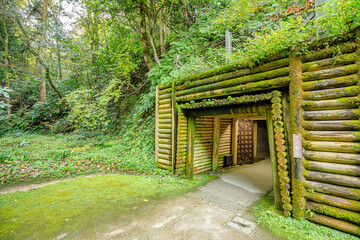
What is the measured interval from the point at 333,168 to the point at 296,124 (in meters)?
0.94

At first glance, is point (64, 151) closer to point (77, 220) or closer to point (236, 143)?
point (77, 220)

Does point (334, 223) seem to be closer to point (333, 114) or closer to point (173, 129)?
point (333, 114)

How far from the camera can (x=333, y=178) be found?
277 cm

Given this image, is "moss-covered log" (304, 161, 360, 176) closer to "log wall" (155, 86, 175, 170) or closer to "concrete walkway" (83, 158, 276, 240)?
"concrete walkway" (83, 158, 276, 240)

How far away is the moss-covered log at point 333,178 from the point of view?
8.50ft

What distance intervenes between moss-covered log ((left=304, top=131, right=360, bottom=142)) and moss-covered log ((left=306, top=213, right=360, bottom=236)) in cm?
143

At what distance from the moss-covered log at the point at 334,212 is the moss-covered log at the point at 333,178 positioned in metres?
0.45

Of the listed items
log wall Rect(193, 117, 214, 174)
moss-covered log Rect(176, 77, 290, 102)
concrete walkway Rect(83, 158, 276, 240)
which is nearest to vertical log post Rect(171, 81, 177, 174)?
moss-covered log Rect(176, 77, 290, 102)

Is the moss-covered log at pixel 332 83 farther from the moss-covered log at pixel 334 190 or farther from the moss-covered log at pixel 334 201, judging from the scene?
the moss-covered log at pixel 334 201

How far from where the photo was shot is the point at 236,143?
8.05 metres

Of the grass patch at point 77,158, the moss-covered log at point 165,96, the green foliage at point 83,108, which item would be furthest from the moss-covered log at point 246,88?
the green foliage at point 83,108

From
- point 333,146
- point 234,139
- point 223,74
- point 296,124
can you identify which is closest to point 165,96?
point 223,74

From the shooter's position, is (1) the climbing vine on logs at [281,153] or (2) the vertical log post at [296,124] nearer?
(2) the vertical log post at [296,124]

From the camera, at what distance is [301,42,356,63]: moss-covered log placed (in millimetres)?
2670
